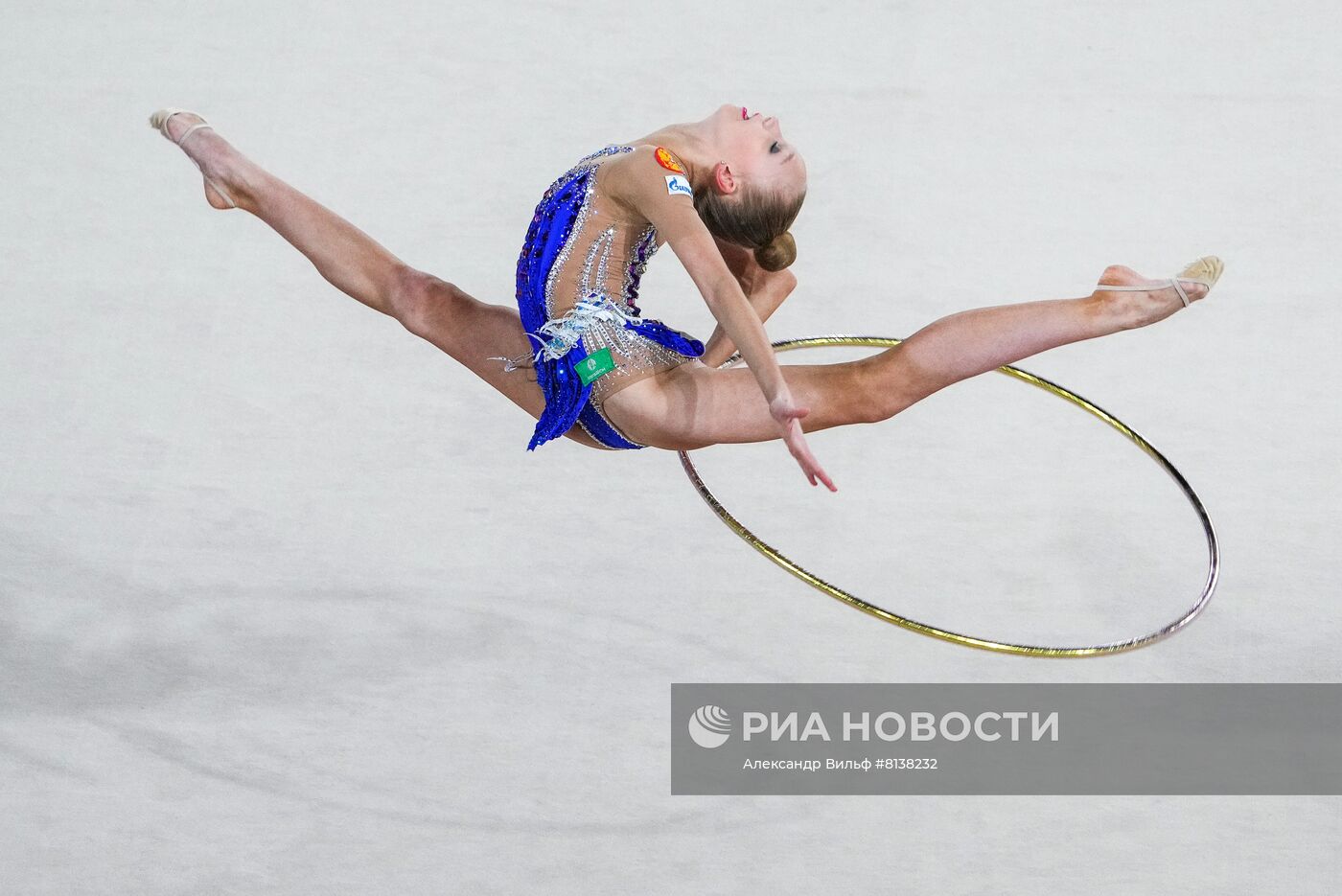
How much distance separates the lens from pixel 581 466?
5336mm

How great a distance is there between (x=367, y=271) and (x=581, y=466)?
4.59 feet

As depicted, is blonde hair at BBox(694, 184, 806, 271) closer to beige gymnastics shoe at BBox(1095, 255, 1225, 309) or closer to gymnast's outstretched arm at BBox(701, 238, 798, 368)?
gymnast's outstretched arm at BBox(701, 238, 798, 368)

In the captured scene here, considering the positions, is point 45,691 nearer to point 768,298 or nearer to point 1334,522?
point 768,298

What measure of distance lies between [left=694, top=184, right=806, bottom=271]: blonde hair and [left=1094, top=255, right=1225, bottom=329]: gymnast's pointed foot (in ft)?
2.27

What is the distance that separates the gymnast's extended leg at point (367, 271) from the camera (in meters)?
4.07

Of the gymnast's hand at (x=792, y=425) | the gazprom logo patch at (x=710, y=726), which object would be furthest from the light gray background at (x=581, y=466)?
the gymnast's hand at (x=792, y=425)

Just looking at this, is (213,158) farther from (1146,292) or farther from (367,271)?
(1146,292)

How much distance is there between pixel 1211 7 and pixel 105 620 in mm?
4962

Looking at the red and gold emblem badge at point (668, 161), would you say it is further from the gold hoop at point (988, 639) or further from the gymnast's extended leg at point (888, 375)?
the gold hoop at point (988, 639)

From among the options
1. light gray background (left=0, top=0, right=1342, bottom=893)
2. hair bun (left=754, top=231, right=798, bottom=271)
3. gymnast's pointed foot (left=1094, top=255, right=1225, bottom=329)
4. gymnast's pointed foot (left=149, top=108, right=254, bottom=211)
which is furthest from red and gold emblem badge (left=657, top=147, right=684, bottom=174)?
light gray background (left=0, top=0, right=1342, bottom=893)

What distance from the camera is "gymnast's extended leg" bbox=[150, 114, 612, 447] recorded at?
4070 millimetres

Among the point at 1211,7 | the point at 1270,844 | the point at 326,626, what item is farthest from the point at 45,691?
the point at 1211,7

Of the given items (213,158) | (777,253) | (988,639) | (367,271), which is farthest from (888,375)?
(213,158)

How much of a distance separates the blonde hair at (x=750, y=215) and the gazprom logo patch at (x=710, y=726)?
1.30 metres
